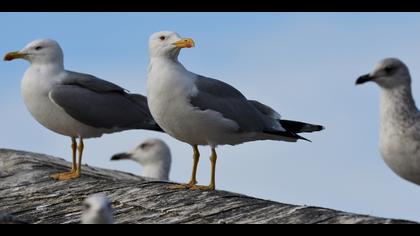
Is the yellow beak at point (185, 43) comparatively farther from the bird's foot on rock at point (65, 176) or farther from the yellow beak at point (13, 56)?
the yellow beak at point (13, 56)

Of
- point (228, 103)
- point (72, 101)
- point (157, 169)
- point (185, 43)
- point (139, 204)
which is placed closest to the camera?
point (139, 204)

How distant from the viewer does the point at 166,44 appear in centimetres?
→ 1302

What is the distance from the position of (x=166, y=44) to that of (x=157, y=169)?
8.24 meters

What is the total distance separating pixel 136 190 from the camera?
1265 centimetres

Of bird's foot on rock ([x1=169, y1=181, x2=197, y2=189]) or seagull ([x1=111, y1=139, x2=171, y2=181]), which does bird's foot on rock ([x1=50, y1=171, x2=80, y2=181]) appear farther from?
seagull ([x1=111, y1=139, x2=171, y2=181])

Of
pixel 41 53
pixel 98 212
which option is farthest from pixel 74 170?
pixel 98 212

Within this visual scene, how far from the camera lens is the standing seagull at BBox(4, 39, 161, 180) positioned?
47.3 feet

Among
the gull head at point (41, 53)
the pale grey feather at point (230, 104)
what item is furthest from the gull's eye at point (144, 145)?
the pale grey feather at point (230, 104)

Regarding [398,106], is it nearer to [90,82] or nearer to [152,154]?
[90,82]

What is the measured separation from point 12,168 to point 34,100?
105 cm

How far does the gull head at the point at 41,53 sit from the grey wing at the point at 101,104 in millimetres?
363

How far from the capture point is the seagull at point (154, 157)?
21.1m

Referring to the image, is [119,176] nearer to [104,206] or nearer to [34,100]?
[34,100]

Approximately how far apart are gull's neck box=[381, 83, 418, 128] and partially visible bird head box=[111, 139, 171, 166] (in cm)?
1062
